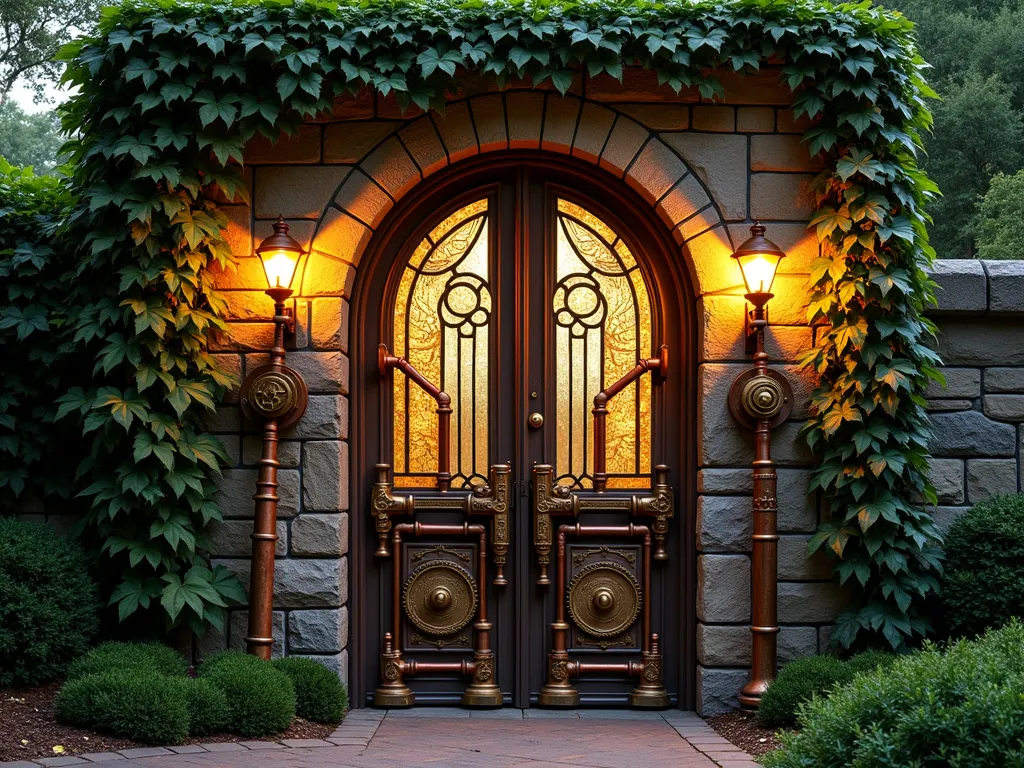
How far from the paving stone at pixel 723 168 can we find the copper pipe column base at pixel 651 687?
7.61 feet

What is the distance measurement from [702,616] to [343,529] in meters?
1.90

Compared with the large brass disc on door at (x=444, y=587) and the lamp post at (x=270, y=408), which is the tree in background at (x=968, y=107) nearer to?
the large brass disc on door at (x=444, y=587)

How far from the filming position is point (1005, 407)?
597 cm


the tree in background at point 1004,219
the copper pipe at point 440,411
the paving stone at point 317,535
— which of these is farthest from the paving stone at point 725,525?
the tree in background at point 1004,219

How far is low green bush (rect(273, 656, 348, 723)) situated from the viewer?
5289 millimetres

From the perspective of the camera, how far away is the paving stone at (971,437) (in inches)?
234

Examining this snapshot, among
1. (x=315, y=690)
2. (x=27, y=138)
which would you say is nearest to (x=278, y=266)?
(x=315, y=690)

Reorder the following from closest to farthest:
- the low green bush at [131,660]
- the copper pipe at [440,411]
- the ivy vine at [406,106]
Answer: the low green bush at [131,660] < the ivy vine at [406,106] < the copper pipe at [440,411]

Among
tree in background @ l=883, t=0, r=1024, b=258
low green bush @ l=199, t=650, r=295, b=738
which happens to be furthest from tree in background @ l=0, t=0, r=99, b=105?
low green bush @ l=199, t=650, r=295, b=738

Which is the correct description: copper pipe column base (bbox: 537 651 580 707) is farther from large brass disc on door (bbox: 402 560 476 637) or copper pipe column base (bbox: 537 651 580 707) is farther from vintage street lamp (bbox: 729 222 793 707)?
vintage street lamp (bbox: 729 222 793 707)

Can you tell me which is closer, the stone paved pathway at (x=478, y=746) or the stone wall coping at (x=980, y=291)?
the stone paved pathway at (x=478, y=746)

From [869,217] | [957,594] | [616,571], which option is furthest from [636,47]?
[957,594]

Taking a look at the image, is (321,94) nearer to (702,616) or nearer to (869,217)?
(869,217)

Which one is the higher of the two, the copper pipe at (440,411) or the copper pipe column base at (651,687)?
the copper pipe at (440,411)
